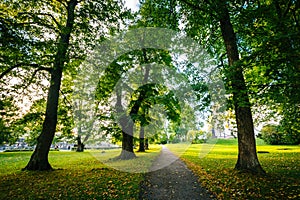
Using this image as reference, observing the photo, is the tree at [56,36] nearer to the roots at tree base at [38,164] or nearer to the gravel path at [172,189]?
the roots at tree base at [38,164]

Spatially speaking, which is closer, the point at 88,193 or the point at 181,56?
the point at 88,193

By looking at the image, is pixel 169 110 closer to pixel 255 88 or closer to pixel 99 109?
pixel 99 109

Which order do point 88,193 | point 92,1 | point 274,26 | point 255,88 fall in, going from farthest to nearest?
point 92,1, point 255,88, point 88,193, point 274,26

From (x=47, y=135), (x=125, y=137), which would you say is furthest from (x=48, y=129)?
(x=125, y=137)

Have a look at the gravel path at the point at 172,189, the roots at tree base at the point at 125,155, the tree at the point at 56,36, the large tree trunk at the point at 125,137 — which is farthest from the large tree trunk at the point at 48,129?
the roots at tree base at the point at 125,155

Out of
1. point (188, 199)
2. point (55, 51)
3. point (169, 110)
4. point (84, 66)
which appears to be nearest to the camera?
point (188, 199)

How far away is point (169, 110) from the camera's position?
14438 millimetres

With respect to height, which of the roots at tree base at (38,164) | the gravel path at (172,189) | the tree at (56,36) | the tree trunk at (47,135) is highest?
the tree at (56,36)

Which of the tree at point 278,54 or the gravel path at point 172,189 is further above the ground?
the tree at point 278,54

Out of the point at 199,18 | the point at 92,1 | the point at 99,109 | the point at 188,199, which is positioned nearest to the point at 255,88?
the point at 188,199

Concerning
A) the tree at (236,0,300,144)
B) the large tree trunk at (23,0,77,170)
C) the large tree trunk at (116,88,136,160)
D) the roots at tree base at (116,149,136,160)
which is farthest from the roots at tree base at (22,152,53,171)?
the tree at (236,0,300,144)

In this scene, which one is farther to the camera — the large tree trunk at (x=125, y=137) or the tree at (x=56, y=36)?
the large tree trunk at (x=125, y=137)

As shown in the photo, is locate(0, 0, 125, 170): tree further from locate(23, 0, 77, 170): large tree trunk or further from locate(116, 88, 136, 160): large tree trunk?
locate(116, 88, 136, 160): large tree trunk

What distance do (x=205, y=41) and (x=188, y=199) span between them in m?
9.88
